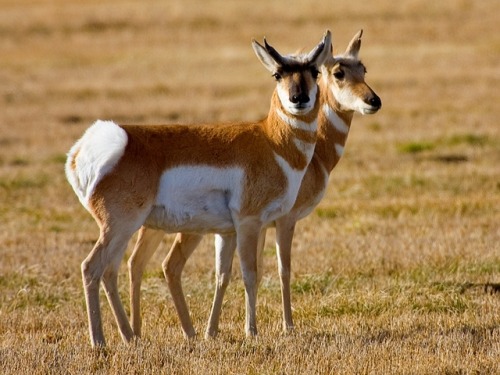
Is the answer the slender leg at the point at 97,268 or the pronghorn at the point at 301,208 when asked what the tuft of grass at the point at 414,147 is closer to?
the pronghorn at the point at 301,208

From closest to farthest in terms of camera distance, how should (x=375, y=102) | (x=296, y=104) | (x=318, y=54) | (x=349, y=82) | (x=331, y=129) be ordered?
(x=296, y=104) → (x=318, y=54) → (x=375, y=102) → (x=349, y=82) → (x=331, y=129)

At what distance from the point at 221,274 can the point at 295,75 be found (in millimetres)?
1804

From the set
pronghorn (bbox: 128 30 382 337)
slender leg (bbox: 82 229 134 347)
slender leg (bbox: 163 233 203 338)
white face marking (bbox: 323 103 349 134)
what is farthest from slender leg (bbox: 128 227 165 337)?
white face marking (bbox: 323 103 349 134)

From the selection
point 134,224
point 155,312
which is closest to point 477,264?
point 155,312

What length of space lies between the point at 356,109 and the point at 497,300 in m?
2.20

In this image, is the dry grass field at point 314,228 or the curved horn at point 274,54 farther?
the curved horn at point 274,54

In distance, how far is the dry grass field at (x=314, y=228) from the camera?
7.80 m

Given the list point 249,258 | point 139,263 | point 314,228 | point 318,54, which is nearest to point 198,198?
point 249,258

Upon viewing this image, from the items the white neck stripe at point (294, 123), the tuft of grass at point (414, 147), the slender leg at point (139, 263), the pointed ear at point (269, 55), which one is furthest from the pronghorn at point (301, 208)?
the tuft of grass at point (414, 147)

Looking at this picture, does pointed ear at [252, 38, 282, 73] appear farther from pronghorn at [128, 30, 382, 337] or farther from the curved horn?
pronghorn at [128, 30, 382, 337]

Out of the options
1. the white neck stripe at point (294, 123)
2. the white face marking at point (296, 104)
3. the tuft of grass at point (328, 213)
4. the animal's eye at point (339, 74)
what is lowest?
the tuft of grass at point (328, 213)

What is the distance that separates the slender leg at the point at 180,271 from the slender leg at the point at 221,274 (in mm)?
186

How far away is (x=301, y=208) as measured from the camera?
31.2 feet

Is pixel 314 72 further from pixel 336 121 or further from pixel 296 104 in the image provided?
pixel 336 121
